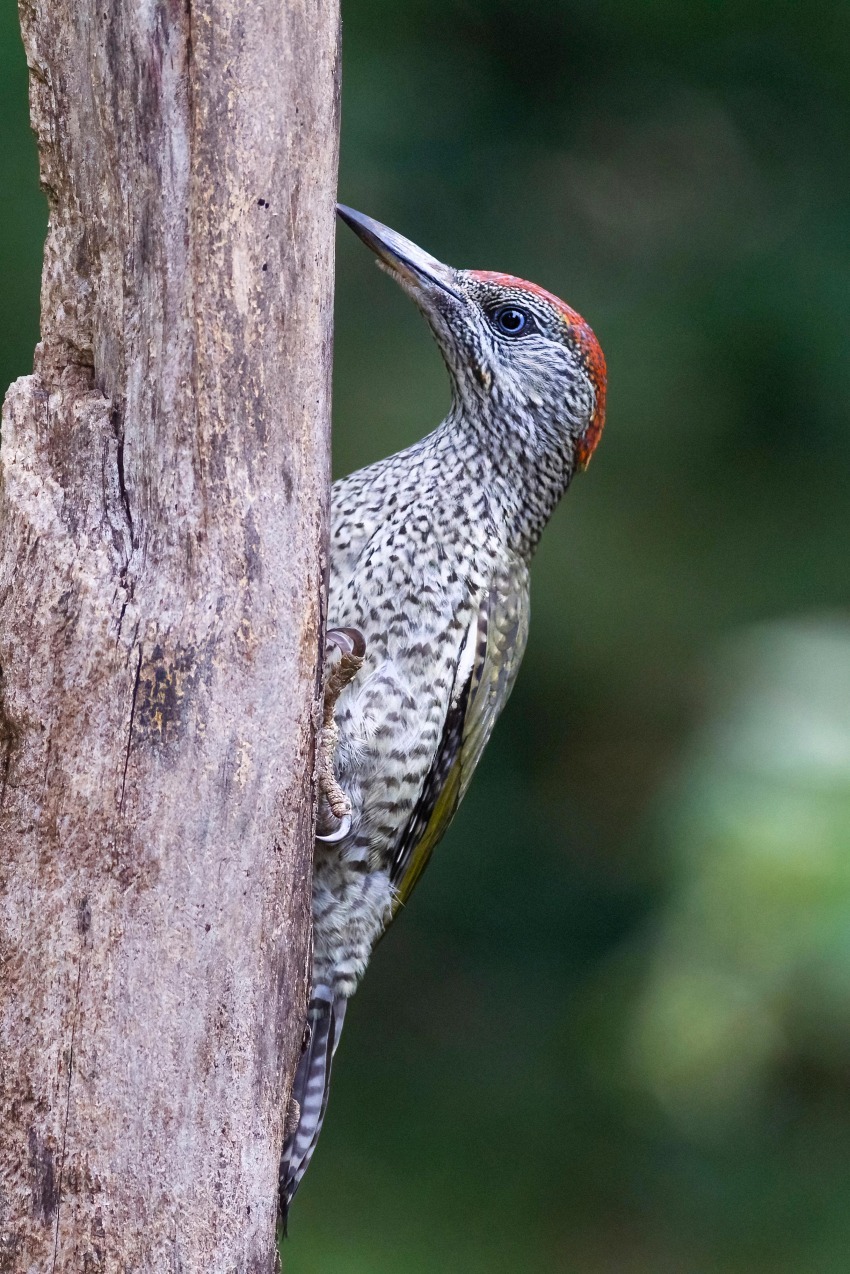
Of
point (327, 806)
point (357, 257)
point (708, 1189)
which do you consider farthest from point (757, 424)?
point (327, 806)

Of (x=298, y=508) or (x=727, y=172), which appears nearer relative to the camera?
(x=298, y=508)

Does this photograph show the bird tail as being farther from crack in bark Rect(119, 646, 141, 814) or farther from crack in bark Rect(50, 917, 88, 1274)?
crack in bark Rect(119, 646, 141, 814)

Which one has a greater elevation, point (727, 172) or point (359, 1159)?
point (727, 172)

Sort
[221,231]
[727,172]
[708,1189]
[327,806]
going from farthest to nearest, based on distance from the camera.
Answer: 1. [727,172]
2. [708,1189]
3. [327,806]
4. [221,231]

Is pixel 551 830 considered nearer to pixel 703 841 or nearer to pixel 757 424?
pixel 757 424

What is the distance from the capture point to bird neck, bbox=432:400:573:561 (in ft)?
10.7

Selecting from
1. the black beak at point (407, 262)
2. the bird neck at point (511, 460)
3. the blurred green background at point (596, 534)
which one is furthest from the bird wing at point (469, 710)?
the blurred green background at point (596, 534)

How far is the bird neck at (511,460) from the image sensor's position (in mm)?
3262

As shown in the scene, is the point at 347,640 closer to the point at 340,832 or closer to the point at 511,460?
the point at 340,832

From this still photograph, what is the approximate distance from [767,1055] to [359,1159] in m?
2.33

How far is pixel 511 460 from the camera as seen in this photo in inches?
130

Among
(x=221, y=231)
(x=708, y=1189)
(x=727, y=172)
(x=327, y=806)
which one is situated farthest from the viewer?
(x=727, y=172)

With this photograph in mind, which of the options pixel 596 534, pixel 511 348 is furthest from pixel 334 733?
pixel 596 534

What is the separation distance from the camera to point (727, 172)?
18.7 feet
